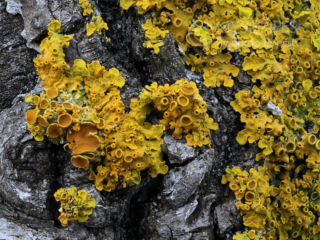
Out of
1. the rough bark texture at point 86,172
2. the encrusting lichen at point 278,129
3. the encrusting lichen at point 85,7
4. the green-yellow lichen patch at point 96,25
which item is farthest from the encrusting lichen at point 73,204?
the encrusting lichen at point 85,7

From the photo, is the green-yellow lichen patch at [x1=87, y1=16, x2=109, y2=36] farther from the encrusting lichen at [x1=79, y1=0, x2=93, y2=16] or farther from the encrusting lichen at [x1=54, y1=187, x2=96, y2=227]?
the encrusting lichen at [x1=54, y1=187, x2=96, y2=227]

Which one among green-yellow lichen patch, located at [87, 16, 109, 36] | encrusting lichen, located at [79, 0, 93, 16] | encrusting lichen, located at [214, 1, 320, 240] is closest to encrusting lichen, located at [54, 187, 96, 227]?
encrusting lichen, located at [214, 1, 320, 240]

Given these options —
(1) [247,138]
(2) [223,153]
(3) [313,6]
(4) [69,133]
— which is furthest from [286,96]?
(4) [69,133]

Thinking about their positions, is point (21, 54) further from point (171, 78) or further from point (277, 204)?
point (277, 204)

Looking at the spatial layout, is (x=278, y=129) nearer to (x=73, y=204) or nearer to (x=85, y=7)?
(x=73, y=204)

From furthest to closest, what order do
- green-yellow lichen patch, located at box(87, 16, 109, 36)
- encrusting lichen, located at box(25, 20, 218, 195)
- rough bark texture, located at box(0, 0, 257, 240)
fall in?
green-yellow lichen patch, located at box(87, 16, 109, 36), rough bark texture, located at box(0, 0, 257, 240), encrusting lichen, located at box(25, 20, 218, 195)

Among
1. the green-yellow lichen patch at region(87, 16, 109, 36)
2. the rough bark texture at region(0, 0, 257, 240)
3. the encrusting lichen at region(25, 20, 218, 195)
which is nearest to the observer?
the encrusting lichen at region(25, 20, 218, 195)

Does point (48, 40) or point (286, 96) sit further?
point (286, 96)

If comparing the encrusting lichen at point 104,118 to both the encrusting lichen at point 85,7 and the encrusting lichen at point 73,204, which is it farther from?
the encrusting lichen at point 85,7
